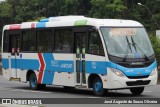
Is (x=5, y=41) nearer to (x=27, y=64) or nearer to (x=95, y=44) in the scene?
(x=27, y=64)

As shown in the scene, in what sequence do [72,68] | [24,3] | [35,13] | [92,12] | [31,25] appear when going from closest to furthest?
[72,68] < [31,25] < [92,12] < [35,13] < [24,3]

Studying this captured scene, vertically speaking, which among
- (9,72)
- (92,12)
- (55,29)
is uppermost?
(92,12)

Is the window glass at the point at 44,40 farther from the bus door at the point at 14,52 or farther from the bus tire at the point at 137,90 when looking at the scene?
the bus tire at the point at 137,90

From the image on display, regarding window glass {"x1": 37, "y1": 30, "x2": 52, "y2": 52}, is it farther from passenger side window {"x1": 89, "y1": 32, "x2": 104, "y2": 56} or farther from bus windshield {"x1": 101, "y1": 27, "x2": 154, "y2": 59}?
bus windshield {"x1": 101, "y1": 27, "x2": 154, "y2": 59}

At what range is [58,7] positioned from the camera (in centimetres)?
12156

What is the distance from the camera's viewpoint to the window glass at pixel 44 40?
852 inches

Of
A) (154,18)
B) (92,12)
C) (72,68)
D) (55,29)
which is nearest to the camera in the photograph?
(72,68)

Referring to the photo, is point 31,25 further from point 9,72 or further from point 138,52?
point 138,52

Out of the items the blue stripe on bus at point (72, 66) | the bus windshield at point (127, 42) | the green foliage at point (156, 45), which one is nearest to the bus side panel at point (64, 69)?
the blue stripe on bus at point (72, 66)

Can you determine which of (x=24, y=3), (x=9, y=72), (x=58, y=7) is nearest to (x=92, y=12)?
(x=58, y=7)

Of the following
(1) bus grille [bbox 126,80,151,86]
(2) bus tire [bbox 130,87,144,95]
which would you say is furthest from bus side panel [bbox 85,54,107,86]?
(2) bus tire [bbox 130,87,144,95]

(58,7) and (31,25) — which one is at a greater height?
(58,7)

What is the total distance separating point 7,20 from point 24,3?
6000 millimetres

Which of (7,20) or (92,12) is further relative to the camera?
(7,20)
